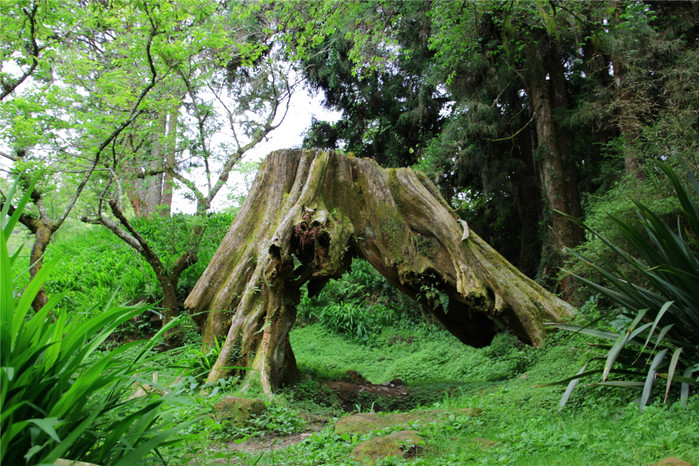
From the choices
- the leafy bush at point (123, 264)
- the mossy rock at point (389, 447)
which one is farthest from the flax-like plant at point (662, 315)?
the leafy bush at point (123, 264)

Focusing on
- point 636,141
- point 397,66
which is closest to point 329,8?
→ point 397,66

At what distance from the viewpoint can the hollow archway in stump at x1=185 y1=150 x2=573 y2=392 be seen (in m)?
5.90

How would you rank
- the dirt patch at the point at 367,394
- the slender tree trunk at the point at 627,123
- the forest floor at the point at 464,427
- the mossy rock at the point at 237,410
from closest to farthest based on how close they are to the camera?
the forest floor at the point at 464,427
the mossy rock at the point at 237,410
the dirt patch at the point at 367,394
the slender tree trunk at the point at 627,123

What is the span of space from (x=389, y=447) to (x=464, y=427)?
0.79 meters

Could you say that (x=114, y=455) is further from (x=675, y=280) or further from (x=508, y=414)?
(x=675, y=280)

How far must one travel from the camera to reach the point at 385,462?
292 centimetres

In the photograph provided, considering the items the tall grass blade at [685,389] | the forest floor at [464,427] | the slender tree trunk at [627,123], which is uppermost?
the slender tree trunk at [627,123]

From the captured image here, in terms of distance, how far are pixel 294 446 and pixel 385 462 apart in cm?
89

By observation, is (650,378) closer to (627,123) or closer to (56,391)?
(56,391)

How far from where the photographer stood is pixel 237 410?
4188 mm

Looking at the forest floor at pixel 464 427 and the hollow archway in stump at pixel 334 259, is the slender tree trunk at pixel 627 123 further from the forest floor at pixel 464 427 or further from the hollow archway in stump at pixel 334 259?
the forest floor at pixel 464 427

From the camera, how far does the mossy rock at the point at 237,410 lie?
410 centimetres

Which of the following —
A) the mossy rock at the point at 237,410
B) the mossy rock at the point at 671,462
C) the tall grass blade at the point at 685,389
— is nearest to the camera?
the mossy rock at the point at 671,462

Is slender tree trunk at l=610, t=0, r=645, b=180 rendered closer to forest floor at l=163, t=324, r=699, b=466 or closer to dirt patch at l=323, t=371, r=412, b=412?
forest floor at l=163, t=324, r=699, b=466
